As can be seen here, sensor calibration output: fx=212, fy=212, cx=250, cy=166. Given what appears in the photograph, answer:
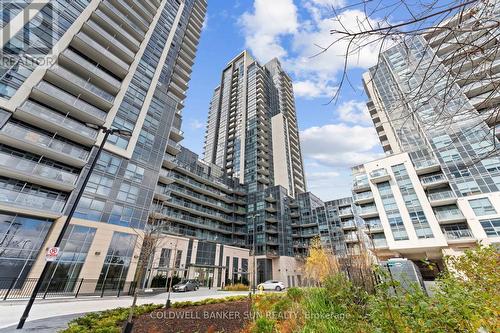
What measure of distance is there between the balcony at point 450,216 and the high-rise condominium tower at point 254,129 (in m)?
33.9

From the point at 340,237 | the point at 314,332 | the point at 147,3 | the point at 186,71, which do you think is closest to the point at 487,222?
the point at 340,237

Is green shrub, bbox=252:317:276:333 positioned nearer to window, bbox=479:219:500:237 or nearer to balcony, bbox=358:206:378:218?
window, bbox=479:219:500:237

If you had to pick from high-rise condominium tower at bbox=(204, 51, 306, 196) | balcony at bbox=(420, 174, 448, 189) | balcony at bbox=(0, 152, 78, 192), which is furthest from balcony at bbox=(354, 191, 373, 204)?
balcony at bbox=(0, 152, 78, 192)

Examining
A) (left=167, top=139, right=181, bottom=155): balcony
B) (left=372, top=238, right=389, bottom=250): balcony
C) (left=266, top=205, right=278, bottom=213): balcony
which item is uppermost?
(left=167, top=139, right=181, bottom=155): balcony

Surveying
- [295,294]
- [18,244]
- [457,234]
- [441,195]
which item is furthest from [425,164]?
[18,244]

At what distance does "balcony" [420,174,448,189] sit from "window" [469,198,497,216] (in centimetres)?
454

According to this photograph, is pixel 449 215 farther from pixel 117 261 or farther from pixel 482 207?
pixel 117 261

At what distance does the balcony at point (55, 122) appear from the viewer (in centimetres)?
2039

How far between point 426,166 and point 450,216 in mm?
8438

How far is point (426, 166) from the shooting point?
34406 millimetres

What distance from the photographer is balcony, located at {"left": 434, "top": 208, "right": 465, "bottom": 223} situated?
95.6ft

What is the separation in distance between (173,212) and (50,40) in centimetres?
2741

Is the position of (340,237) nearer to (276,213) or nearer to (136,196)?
(276,213)

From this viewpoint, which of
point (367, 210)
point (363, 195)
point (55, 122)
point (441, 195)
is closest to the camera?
point (55, 122)
